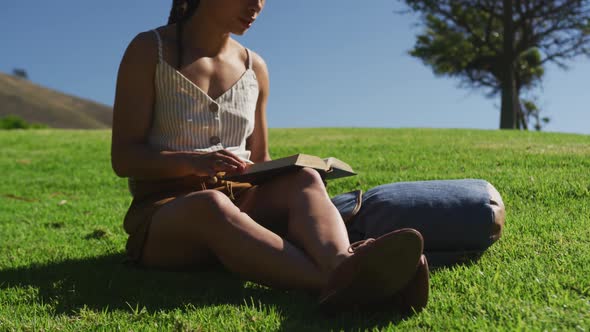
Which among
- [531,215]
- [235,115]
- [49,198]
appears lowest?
[49,198]

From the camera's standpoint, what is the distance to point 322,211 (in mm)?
3006

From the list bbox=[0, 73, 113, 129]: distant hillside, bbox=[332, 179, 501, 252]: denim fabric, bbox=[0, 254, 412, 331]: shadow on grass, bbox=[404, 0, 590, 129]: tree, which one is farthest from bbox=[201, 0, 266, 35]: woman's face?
bbox=[0, 73, 113, 129]: distant hillside

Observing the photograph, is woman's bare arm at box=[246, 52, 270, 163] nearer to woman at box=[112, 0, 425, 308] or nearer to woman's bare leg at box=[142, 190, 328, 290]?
woman at box=[112, 0, 425, 308]

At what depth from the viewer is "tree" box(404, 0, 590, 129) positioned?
2506cm

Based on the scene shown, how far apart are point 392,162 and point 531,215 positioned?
12.4ft

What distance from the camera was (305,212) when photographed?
301 centimetres

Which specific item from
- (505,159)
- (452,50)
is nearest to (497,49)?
(452,50)

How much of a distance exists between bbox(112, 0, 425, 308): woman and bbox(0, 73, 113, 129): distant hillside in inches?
2151

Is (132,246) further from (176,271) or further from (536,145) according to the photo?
(536,145)

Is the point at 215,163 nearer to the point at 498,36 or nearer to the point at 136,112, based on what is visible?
the point at 136,112

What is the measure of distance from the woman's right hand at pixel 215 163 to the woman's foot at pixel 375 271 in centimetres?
A: 89

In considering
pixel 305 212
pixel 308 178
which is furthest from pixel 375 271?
pixel 308 178

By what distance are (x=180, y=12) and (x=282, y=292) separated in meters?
1.75

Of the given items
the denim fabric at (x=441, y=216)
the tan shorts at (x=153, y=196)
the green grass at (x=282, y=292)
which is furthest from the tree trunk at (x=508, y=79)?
the tan shorts at (x=153, y=196)
